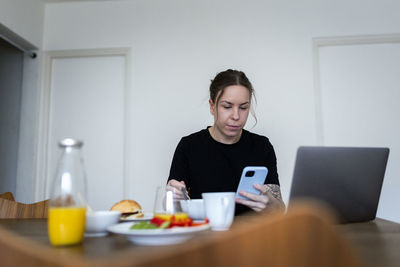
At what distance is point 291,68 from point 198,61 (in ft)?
2.77

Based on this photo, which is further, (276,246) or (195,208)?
(195,208)

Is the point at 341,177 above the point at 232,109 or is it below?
below

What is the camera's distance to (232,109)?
1.76 metres

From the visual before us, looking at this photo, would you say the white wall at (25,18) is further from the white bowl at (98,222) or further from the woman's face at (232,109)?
the white bowl at (98,222)

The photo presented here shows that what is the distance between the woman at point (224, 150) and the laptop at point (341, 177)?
1.98 feet

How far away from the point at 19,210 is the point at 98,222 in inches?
42.0

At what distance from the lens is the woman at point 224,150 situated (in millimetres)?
1774

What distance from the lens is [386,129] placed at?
2832 millimetres

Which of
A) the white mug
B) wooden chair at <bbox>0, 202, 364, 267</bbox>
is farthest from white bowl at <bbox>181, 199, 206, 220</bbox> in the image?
wooden chair at <bbox>0, 202, 364, 267</bbox>

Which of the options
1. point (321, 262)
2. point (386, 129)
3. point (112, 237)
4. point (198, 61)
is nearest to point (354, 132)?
point (386, 129)

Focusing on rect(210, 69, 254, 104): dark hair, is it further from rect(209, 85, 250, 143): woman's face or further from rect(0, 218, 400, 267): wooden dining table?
rect(0, 218, 400, 267): wooden dining table

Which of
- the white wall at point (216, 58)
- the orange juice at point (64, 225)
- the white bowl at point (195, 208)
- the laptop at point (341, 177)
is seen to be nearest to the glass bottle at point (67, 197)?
the orange juice at point (64, 225)

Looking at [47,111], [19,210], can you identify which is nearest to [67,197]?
[19,210]

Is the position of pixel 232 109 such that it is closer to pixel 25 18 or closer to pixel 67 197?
pixel 67 197
